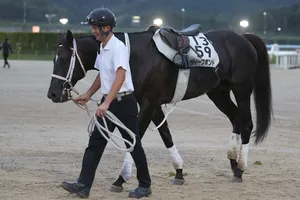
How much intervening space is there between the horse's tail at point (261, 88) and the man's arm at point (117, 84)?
3.13 metres

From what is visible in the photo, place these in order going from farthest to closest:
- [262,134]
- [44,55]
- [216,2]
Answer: [216,2], [44,55], [262,134]

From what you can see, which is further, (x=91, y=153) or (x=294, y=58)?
(x=294, y=58)

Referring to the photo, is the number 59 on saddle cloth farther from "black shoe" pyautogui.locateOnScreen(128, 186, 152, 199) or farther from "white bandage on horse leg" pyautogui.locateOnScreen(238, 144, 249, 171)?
"black shoe" pyautogui.locateOnScreen(128, 186, 152, 199)

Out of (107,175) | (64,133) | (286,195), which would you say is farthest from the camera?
(64,133)

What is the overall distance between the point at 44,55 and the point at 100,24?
223 feet

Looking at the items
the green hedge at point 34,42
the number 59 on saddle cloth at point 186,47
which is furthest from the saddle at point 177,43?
the green hedge at point 34,42

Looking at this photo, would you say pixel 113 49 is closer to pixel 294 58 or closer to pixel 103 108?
pixel 103 108

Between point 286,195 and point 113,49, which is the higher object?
point 113,49

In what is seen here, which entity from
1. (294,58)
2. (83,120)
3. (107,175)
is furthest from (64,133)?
(294,58)

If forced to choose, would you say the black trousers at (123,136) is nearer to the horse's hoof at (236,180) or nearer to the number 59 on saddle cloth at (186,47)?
the number 59 on saddle cloth at (186,47)

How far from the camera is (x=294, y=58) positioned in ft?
162

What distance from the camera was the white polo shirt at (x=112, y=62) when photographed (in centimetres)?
724

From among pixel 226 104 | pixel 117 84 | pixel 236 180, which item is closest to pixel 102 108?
pixel 117 84

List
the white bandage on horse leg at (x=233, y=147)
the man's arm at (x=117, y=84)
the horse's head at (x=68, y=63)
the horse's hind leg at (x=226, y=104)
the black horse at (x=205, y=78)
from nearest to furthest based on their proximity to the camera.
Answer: the man's arm at (x=117, y=84) < the horse's head at (x=68, y=63) < the black horse at (x=205, y=78) < the white bandage on horse leg at (x=233, y=147) < the horse's hind leg at (x=226, y=104)
